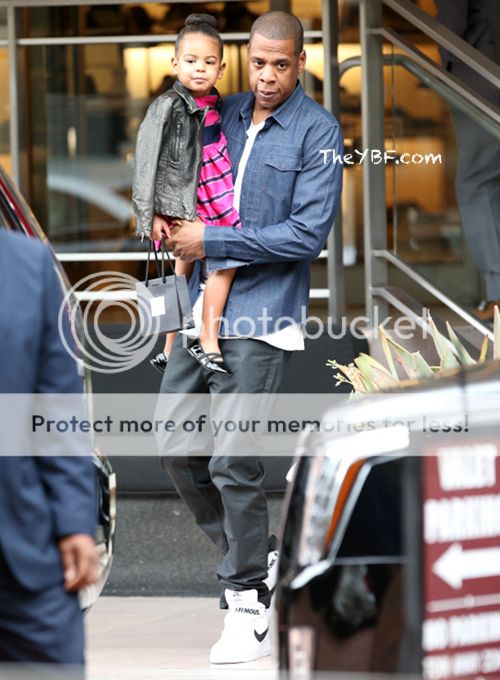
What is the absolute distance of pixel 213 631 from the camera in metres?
6.29

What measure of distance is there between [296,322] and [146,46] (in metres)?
3.73

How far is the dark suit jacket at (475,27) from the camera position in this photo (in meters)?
7.66

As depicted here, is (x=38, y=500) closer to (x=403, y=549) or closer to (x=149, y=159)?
(x=403, y=549)

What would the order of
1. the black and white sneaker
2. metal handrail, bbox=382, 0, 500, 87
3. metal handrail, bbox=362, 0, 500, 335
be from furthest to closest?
metal handrail, bbox=362, 0, 500, 335, metal handrail, bbox=382, 0, 500, 87, the black and white sneaker

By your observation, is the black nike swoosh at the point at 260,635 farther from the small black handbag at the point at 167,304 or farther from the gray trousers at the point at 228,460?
the small black handbag at the point at 167,304

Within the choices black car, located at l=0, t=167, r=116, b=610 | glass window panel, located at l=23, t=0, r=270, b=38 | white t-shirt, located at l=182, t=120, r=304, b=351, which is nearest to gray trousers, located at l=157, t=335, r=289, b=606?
white t-shirt, located at l=182, t=120, r=304, b=351

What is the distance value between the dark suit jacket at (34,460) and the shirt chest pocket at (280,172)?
235 centimetres

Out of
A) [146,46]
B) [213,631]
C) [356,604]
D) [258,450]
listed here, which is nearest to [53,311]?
[356,604]

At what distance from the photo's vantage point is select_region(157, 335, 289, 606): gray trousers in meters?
5.58

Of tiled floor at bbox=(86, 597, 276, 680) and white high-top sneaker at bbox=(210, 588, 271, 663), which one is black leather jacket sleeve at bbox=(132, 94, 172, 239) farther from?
tiled floor at bbox=(86, 597, 276, 680)

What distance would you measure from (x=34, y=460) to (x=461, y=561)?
97cm

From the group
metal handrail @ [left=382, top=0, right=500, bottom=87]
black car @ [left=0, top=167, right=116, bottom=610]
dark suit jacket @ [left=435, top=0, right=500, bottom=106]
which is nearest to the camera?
black car @ [left=0, top=167, right=116, bottom=610]

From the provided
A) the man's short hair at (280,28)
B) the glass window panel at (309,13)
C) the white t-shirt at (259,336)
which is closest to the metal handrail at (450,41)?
the glass window panel at (309,13)

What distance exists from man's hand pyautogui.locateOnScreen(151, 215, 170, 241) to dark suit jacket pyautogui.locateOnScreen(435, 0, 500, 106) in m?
2.58
